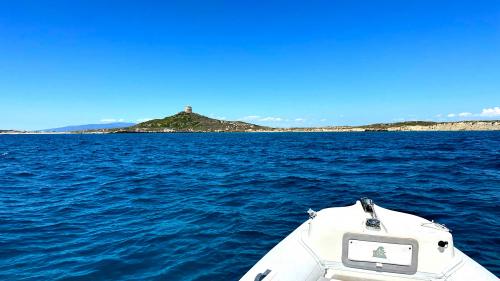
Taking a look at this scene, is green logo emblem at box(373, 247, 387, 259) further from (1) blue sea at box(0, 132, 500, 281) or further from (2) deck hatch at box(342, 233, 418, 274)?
(1) blue sea at box(0, 132, 500, 281)

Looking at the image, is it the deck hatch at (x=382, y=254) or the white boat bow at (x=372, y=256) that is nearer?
the white boat bow at (x=372, y=256)

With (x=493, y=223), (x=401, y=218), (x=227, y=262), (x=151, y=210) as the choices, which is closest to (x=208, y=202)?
(x=151, y=210)

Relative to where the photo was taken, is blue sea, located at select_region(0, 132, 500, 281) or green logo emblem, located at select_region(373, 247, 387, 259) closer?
green logo emblem, located at select_region(373, 247, 387, 259)

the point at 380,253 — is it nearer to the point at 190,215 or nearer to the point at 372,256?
the point at 372,256

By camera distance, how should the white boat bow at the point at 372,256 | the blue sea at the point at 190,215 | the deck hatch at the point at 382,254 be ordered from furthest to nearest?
the blue sea at the point at 190,215
the deck hatch at the point at 382,254
the white boat bow at the point at 372,256

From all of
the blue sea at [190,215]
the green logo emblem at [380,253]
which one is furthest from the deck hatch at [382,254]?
the blue sea at [190,215]

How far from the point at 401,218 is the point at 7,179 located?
25.4 m

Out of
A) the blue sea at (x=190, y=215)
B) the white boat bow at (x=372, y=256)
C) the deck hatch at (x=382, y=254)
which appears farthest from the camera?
the blue sea at (x=190, y=215)

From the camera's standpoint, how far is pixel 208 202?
14.3m

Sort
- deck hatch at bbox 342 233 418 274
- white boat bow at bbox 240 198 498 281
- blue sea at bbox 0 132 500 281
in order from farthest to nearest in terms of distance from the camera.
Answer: blue sea at bbox 0 132 500 281
deck hatch at bbox 342 233 418 274
white boat bow at bbox 240 198 498 281

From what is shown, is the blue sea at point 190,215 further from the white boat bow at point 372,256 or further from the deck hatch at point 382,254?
the deck hatch at point 382,254

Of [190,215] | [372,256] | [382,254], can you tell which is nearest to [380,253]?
[382,254]

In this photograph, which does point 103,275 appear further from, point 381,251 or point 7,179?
point 7,179

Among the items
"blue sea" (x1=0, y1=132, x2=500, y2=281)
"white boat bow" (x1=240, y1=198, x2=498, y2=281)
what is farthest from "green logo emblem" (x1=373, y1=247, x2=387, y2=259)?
"blue sea" (x1=0, y1=132, x2=500, y2=281)
